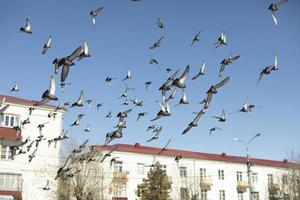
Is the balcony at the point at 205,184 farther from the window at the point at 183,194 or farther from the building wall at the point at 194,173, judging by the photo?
the window at the point at 183,194

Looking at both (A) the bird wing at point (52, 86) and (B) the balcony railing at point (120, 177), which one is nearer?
(A) the bird wing at point (52, 86)

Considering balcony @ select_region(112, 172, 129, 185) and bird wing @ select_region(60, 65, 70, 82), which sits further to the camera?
balcony @ select_region(112, 172, 129, 185)

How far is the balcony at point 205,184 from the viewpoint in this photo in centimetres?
7862

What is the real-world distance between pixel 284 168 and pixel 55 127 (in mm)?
50566

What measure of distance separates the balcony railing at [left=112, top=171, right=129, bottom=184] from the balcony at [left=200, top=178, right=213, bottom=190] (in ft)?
49.7

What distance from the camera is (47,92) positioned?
54.7ft

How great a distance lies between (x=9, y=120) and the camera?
6138 centimetres

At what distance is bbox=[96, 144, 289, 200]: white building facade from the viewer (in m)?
70.5

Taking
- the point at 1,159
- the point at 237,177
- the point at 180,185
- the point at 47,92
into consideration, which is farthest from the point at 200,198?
the point at 47,92

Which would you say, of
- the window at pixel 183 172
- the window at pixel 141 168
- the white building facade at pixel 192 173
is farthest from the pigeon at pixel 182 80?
the window at pixel 183 172

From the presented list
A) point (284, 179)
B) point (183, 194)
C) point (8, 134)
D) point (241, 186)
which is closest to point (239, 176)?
point (241, 186)

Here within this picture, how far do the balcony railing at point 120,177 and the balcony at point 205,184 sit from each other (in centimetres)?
1516

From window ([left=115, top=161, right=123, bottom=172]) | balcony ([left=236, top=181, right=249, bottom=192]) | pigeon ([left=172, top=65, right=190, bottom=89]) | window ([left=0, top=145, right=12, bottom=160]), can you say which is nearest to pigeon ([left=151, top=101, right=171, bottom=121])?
pigeon ([left=172, top=65, right=190, bottom=89])

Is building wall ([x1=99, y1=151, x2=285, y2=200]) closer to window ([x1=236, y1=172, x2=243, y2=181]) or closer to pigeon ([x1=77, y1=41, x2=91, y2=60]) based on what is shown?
window ([x1=236, y1=172, x2=243, y2=181])
